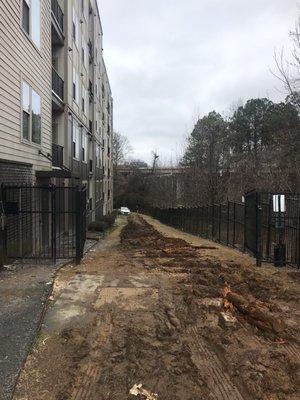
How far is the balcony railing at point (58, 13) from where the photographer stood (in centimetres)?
1921

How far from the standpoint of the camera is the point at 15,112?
12.6 metres

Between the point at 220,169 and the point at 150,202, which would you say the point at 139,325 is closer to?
the point at 220,169

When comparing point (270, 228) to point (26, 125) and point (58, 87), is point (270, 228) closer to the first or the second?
point (26, 125)

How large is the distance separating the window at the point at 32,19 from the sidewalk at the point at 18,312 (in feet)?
24.6

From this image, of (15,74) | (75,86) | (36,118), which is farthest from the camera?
(75,86)

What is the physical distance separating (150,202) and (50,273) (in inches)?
2878

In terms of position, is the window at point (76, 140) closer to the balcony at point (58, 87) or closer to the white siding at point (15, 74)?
the balcony at point (58, 87)

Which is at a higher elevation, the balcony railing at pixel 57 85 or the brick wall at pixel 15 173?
the balcony railing at pixel 57 85

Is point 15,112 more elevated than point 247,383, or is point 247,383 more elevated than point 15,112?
point 15,112

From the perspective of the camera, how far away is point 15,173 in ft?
42.5

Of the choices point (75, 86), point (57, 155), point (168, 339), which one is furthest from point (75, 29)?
point (168, 339)

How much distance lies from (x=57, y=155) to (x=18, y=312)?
1455 cm

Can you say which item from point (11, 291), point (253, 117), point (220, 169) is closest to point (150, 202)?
point (253, 117)

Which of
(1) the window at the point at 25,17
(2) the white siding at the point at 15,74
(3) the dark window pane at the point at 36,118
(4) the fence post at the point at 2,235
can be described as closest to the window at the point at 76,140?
(2) the white siding at the point at 15,74
